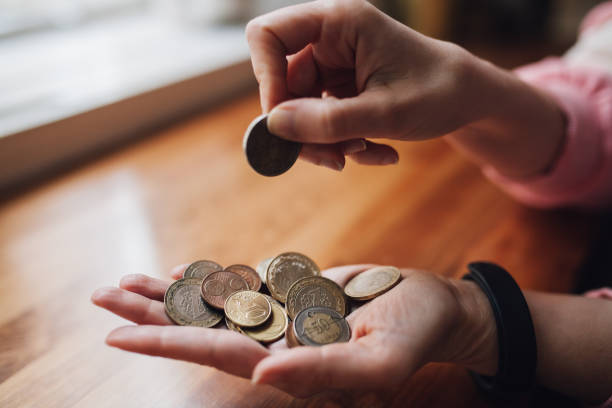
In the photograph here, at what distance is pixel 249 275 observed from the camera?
891 mm

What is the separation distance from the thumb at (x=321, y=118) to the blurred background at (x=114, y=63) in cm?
108

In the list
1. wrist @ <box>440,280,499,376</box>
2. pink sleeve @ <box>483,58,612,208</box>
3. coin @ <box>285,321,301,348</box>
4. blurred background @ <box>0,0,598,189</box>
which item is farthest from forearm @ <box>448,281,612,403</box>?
blurred background @ <box>0,0,598,189</box>

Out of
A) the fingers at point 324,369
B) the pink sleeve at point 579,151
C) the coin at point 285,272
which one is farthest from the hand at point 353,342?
the pink sleeve at point 579,151

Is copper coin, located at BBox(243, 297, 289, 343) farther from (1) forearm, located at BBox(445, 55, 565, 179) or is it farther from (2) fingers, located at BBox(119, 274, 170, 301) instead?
(1) forearm, located at BBox(445, 55, 565, 179)

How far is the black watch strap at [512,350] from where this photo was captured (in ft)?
2.43

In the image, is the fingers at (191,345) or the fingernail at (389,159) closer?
the fingers at (191,345)

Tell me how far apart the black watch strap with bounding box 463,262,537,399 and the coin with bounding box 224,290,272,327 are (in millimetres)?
386

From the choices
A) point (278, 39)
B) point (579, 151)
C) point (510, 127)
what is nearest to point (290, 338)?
point (278, 39)

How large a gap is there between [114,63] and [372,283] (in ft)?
5.36

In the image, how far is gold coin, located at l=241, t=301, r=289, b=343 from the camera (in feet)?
2.44

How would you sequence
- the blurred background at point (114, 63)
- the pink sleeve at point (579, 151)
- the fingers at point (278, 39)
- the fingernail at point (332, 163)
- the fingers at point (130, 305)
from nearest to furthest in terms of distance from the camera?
the fingers at point (130, 305) → the fingers at point (278, 39) → the fingernail at point (332, 163) → the pink sleeve at point (579, 151) → the blurred background at point (114, 63)

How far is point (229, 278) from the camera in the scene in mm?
851

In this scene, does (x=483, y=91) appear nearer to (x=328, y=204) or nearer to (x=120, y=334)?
(x=328, y=204)

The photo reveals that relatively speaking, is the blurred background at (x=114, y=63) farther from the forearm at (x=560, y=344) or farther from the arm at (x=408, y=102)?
the forearm at (x=560, y=344)
